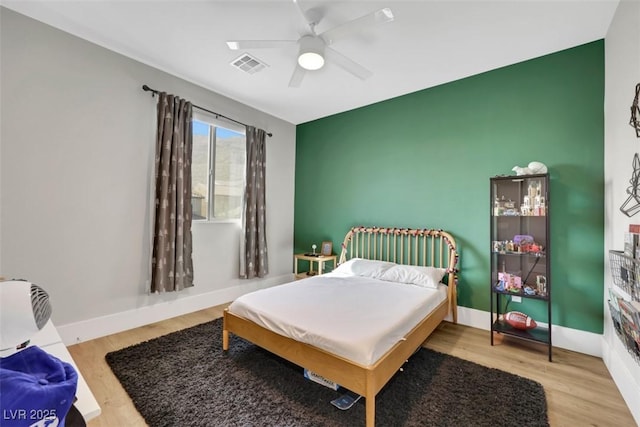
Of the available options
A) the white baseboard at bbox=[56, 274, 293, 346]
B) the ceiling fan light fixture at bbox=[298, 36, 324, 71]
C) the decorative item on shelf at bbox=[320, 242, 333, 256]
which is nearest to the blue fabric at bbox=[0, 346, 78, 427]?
the ceiling fan light fixture at bbox=[298, 36, 324, 71]

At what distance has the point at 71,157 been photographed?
252 centimetres

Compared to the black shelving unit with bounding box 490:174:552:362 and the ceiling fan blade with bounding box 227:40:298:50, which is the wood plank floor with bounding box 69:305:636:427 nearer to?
the black shelving unit with bounding box 490:174:552:362

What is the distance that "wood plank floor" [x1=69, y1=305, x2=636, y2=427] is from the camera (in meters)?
1.70

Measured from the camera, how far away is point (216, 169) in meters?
3.77

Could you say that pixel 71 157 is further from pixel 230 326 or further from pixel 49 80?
pixel 230 326

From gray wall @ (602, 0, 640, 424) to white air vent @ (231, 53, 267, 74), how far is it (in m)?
2.90

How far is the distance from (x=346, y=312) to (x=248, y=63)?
8.63ft

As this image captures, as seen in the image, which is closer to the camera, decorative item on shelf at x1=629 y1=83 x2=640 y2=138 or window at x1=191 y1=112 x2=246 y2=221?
→ decorative item on shelf at x1=629 y1=83 x2=640 y2=138

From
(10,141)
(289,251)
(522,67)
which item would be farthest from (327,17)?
(289,251)

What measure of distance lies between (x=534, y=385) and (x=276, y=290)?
212 cm

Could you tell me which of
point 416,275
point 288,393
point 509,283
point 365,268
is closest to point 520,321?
point 509,283

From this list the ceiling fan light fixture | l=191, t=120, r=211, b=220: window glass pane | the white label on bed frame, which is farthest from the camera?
l=191, t=120, r=211, b=220: window glass pane

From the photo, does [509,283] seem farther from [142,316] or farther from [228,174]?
[142,316]

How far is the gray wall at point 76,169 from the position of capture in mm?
2258
